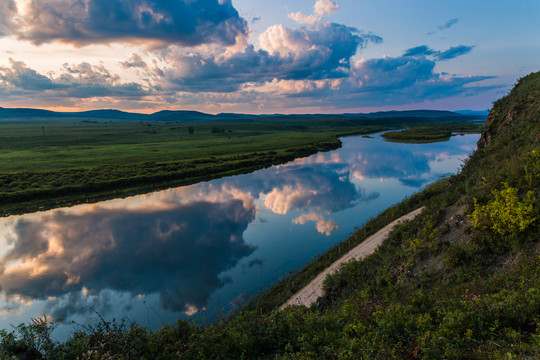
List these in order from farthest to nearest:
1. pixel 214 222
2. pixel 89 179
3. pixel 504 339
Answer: pixel 89 179
pixel 214 222
pixel 504 339

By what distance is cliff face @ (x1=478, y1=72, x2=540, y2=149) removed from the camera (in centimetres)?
1752

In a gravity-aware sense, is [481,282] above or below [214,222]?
above

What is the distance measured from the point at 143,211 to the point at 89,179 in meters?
19.6

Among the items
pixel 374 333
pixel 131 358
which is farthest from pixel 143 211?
pixel 374 333

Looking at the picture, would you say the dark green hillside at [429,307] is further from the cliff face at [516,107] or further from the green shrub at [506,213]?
the cliff face at [516,107]

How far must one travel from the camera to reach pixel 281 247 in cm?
2669

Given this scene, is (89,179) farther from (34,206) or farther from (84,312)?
(84,312)

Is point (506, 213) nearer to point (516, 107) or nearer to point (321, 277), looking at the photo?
point (321, 277)

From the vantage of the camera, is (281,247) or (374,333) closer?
(374,333)

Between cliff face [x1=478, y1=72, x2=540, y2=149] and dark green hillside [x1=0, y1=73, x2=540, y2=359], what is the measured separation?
1.56 meters

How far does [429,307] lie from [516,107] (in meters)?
18.7

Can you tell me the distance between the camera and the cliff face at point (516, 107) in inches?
690

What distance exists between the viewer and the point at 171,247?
1073 inches

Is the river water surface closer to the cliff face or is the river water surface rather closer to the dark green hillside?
the dark green hillside
